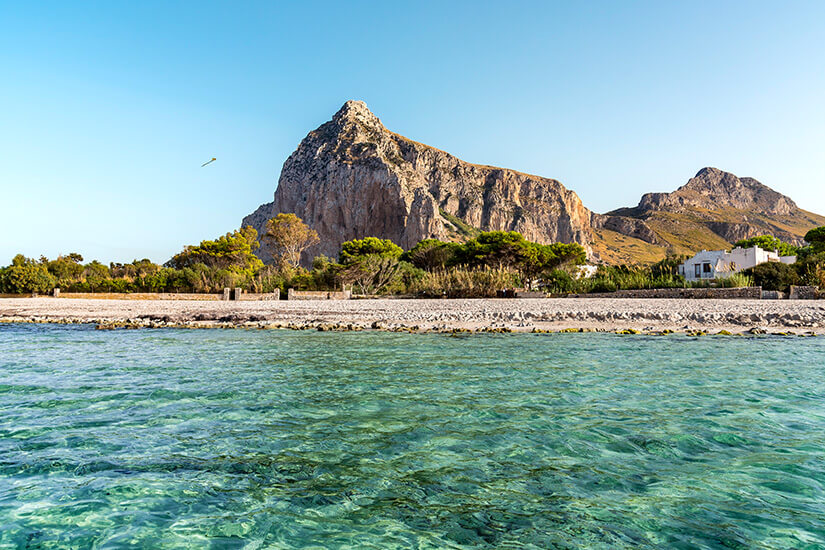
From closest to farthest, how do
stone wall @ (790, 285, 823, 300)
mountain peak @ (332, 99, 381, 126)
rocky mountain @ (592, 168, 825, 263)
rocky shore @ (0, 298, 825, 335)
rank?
rocky shore @ (0, 298, 825, 335) → stone wall @ (790, 285, 823, 300) → mountain peak @ (332, 99, 381, 126) → rocky mountain @ (592, 168, 825, 263)

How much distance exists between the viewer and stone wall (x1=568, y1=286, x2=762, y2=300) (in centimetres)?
2442

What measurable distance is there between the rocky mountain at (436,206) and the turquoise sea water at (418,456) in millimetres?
107366

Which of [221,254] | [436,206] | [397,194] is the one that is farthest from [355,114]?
[221,254]

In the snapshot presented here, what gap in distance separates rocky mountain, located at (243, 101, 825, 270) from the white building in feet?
231

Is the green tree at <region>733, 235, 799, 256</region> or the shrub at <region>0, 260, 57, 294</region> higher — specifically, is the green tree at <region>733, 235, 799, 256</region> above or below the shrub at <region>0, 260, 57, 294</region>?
above

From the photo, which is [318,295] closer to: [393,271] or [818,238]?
[393,271]

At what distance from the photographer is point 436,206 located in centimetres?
11850

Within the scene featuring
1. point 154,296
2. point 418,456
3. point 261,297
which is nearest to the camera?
point 418,456

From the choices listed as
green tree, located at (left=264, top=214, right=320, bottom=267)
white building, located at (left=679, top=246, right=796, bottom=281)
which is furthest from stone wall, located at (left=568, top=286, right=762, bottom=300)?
green tree, located at (left=264, top=214, right=320, bottom=267)

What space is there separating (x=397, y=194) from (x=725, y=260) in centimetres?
8480

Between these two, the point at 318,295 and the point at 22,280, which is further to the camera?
the point at 22,280

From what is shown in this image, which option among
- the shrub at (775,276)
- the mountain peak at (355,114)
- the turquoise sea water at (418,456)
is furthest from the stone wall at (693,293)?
the mountain peak at (355,114)

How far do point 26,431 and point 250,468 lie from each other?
117 inches

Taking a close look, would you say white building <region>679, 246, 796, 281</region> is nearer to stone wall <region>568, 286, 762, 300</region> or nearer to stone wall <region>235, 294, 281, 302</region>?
stone wall <region>568, 286, 762, 300</region>
